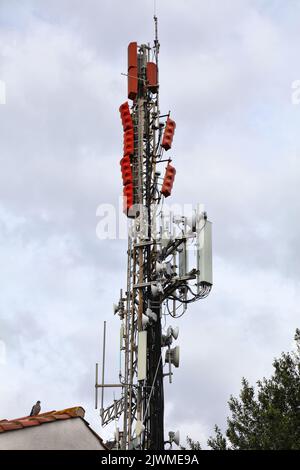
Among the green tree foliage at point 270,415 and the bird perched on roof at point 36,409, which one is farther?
the green tree foliage at point 270,415

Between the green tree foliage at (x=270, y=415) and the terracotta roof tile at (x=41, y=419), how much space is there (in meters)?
20.2

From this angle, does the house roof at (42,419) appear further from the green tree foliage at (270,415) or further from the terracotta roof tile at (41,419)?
the green tree foliage at (270,415)

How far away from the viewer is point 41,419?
18484 mm

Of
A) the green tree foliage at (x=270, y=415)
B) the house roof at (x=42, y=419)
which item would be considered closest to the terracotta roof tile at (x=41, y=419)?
the house roof at (x=42, y=419)

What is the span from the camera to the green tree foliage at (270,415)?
3850 centimetres

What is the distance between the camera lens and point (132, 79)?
3762cm

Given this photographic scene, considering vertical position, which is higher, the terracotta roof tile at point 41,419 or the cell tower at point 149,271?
the cell tower at point 149,271

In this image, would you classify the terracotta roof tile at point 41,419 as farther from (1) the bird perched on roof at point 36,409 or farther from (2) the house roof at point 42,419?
(1) the bird perched on roof at point 36,409

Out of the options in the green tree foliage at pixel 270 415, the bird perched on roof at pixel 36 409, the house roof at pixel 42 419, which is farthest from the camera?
the green tree foliage at pixel 270 415

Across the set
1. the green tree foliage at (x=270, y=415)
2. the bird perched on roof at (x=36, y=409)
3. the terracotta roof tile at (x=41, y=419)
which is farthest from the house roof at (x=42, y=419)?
the green tree foliage at (x=270, y=415)

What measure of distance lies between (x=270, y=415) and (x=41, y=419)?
2271cm

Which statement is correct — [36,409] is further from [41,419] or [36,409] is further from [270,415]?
[270,415]

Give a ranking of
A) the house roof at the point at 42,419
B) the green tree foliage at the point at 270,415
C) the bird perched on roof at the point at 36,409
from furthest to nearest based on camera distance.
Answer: the green tree foliage at the point at 270,415, the bird perched on roof at the point at 36,409, the house roof at the point at 42,419
